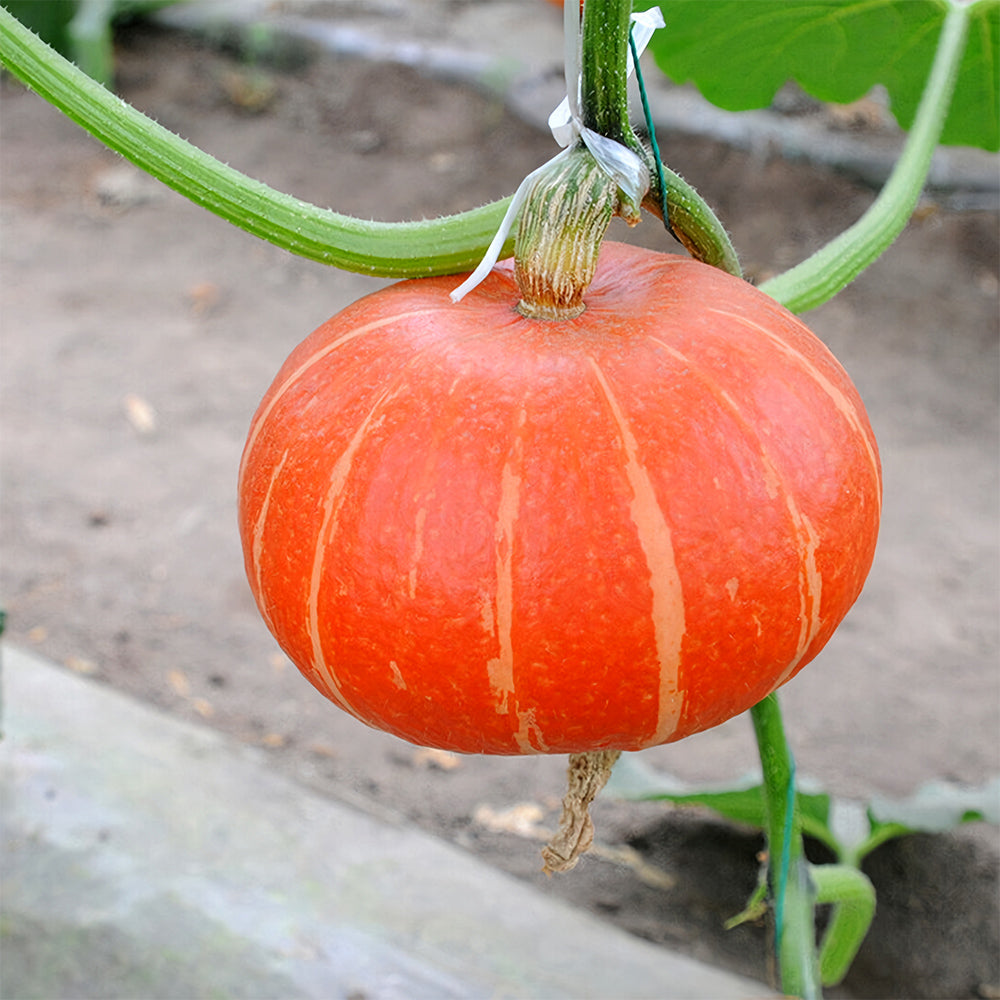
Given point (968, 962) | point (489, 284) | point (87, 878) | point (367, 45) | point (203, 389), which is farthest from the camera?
point (367, 45)

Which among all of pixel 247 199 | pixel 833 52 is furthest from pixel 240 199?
pixel 833 52

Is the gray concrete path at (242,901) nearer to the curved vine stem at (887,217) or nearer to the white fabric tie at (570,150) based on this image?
the curved vine stem at (887,217)

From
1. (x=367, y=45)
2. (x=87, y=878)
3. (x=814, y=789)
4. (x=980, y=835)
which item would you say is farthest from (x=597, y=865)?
(x=367, y=45)

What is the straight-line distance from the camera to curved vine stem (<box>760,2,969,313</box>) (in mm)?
992

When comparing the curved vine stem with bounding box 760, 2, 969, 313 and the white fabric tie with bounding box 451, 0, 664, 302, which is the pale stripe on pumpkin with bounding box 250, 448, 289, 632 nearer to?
the white fabric tie with bounding box 451, 0, 664, 302

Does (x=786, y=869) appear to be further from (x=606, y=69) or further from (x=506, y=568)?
(x=606, y=69)

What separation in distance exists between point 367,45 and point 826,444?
5.18 meters

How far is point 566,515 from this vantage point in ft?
2.39

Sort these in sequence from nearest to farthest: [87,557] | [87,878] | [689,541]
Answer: [689,541] < [87,878] < [87,557]

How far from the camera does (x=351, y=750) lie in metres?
2.31

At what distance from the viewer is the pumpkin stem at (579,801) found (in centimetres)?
91

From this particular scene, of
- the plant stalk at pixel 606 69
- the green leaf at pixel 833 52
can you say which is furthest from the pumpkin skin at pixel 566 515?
the green leaf at pixel 833 52

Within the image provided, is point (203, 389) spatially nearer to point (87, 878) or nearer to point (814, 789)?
point (87, 878)

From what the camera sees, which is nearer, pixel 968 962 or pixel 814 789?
pixel 814 789
